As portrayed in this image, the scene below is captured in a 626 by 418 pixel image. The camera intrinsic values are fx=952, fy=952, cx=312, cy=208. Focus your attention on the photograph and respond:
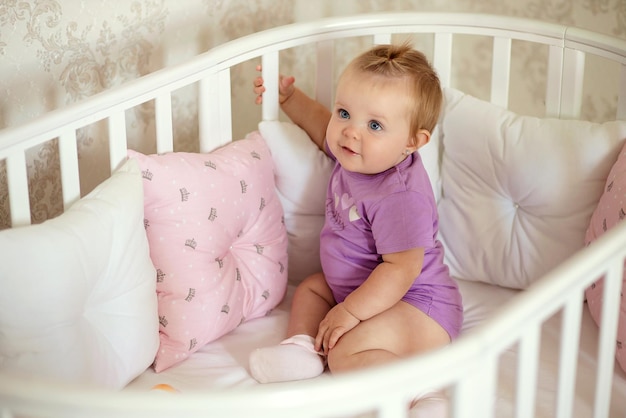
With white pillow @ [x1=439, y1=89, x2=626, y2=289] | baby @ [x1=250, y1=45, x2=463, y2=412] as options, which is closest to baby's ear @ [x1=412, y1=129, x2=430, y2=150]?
baby @ [x1=250, y1=45, x2=463, y2=412]

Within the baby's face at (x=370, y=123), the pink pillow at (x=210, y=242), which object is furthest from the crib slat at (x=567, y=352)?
the pink pillow at (x=210, y=242)

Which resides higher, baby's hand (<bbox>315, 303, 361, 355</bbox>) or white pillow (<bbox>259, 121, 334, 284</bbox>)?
white pillow (<bbox>259, 121, 334, 284</bbox>)

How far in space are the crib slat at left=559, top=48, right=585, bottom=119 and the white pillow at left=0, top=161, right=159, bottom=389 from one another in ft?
2.70

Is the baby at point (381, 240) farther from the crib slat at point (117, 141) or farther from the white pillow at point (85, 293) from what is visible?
the crib slat at point (117, 141)

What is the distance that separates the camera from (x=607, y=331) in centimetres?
116

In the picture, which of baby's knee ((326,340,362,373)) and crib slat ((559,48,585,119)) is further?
crib slat ((559,48,585,119))

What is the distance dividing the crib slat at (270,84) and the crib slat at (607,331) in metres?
0.84

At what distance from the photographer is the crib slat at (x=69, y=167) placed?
1.44m

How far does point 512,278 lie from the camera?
1.79 metres

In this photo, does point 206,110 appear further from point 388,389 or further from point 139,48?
point 388,389

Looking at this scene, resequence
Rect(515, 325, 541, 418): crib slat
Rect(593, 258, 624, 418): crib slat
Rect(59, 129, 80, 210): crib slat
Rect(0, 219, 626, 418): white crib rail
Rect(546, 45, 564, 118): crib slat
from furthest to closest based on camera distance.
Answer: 1. Rect(546, 45, 564, 118): crib slat
2. Rect(59, 129, 80, 210): crib slat
3. Rect(593, 258, 624, 418): crib slat
4. Rect(515, 325, 541, 418): crib slat
5. Rect(0, 219, 626, 418): white crib rail

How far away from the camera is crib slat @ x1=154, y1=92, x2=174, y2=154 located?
1.59m

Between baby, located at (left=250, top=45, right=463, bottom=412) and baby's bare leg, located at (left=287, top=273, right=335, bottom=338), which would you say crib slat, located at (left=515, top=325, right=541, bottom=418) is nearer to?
baby, located at (left=250, top=45, right=463, bottom=412)

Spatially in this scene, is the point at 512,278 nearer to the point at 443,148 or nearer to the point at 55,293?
the point at 443,148
